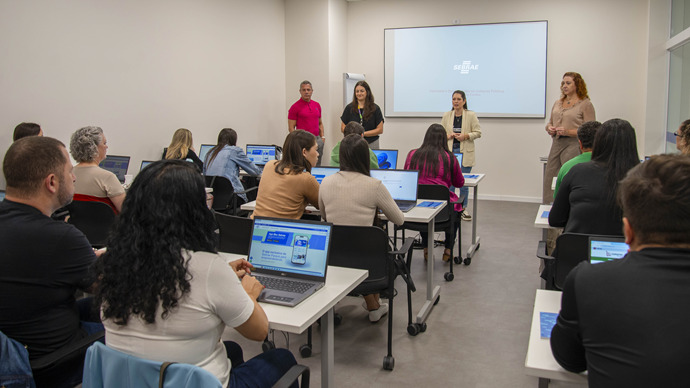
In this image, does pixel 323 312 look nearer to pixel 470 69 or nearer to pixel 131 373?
pixel 131 373

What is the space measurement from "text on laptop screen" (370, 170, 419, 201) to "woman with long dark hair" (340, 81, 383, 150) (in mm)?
3034

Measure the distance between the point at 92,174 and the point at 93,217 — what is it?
293 mm

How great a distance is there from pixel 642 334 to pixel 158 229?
1.27 metres

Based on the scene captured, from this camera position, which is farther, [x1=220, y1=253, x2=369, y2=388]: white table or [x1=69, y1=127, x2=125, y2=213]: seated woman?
[x1=69, y1=127, x2=125, y2=213]: seated woman

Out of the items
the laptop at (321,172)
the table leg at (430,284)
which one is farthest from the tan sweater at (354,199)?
the laptop at (321,172)

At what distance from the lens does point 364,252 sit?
299cm

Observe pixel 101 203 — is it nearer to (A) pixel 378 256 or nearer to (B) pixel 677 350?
(A) pixel 378 256

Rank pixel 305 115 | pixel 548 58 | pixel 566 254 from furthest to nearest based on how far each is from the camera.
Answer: pixel 305 115 → pixel 548 58 → pixel 566 254

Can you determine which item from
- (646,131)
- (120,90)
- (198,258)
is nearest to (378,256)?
(198,258)

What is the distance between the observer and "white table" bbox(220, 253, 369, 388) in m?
1.90

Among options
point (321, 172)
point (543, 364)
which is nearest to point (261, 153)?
point (321, 172)

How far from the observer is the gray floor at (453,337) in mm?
2988

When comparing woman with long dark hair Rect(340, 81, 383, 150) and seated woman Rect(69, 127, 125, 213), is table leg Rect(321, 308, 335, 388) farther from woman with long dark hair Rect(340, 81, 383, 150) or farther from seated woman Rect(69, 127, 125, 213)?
woman with long dark hair Rect(340, 81, 383, 150)

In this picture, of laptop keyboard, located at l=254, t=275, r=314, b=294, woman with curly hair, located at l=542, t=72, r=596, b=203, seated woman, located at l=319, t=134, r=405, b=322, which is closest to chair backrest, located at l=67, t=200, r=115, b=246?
seated woman, located at l=319, t=134, r=405, b=322
